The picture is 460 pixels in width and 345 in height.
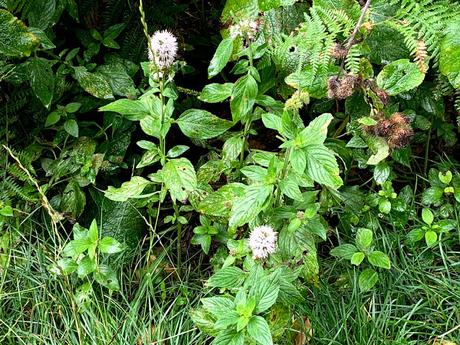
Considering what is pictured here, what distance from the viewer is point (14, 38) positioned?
5.84ft

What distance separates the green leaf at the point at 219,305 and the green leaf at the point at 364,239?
48 centimetres

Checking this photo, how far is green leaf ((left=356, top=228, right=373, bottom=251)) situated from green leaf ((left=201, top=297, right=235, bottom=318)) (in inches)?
18.8

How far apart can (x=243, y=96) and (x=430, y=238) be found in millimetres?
699

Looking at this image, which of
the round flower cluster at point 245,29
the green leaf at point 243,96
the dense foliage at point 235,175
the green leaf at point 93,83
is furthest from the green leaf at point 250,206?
the green leaf at point 93,83

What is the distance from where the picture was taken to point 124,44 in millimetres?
2191

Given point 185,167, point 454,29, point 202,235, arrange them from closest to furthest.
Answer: point 454,29, point 185,167, point 202,235

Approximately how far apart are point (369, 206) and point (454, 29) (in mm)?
669

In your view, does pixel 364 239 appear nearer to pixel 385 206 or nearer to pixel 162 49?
pixel 385 206

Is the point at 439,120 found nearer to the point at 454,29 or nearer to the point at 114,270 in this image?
the point at 454,29

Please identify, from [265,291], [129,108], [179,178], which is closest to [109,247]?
[179,178]

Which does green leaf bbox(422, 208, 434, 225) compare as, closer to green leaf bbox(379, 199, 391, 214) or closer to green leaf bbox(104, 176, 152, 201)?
green leaf bbox(379, 199, 391, 214)

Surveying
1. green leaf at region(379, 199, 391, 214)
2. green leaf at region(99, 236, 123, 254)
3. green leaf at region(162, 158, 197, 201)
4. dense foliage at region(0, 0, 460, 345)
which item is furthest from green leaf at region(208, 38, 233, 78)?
green leaf at region(379, 199, 391, 214)

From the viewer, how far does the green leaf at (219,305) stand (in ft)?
4.92

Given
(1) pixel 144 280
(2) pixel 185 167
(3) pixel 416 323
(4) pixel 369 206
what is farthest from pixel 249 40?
(3) pixel 416 323
